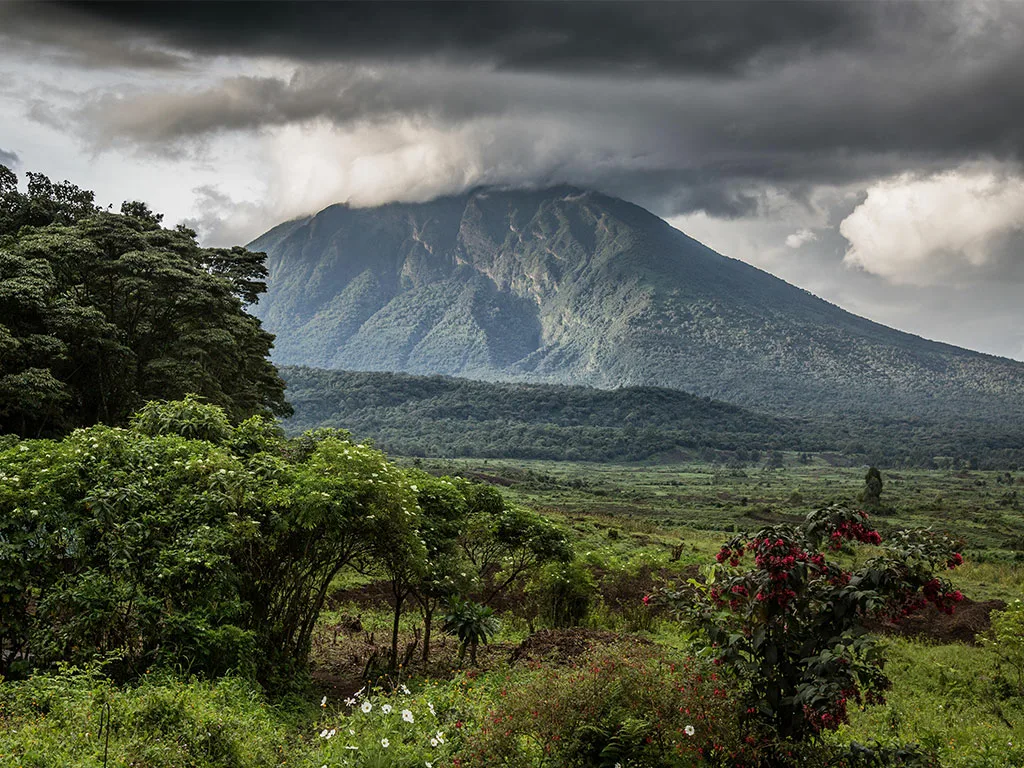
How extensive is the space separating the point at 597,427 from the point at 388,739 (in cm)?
14823

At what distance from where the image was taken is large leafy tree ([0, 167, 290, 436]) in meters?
17.9

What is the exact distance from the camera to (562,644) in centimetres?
1200

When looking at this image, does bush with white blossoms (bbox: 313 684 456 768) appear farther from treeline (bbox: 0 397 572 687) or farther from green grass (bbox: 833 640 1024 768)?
green grass (bbox: 833 640 1024 768)

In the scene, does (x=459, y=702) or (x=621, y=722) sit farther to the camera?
(x=459, y=702)

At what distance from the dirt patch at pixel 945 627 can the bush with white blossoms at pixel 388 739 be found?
39.3ft

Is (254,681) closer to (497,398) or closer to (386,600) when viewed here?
Result: (386,600)

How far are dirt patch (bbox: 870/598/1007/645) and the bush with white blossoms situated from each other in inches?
471

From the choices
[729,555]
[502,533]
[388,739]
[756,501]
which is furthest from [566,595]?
[756,501]

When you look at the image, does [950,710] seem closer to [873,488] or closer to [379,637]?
[379,637]

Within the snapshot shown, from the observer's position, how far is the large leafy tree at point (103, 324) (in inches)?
705

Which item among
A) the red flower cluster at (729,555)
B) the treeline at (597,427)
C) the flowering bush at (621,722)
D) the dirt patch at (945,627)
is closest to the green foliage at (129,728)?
the flowering bush at (621,722)

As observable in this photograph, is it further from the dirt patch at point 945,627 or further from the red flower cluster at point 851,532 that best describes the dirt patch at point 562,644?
the dirt patch at point 945,627

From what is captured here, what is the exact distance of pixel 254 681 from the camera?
9258 millimetres

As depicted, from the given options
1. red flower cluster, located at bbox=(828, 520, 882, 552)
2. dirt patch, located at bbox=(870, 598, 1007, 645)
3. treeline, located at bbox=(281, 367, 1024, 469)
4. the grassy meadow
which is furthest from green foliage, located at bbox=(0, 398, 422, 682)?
treeline, located at bbox=(281, 367, 1024, 469)
